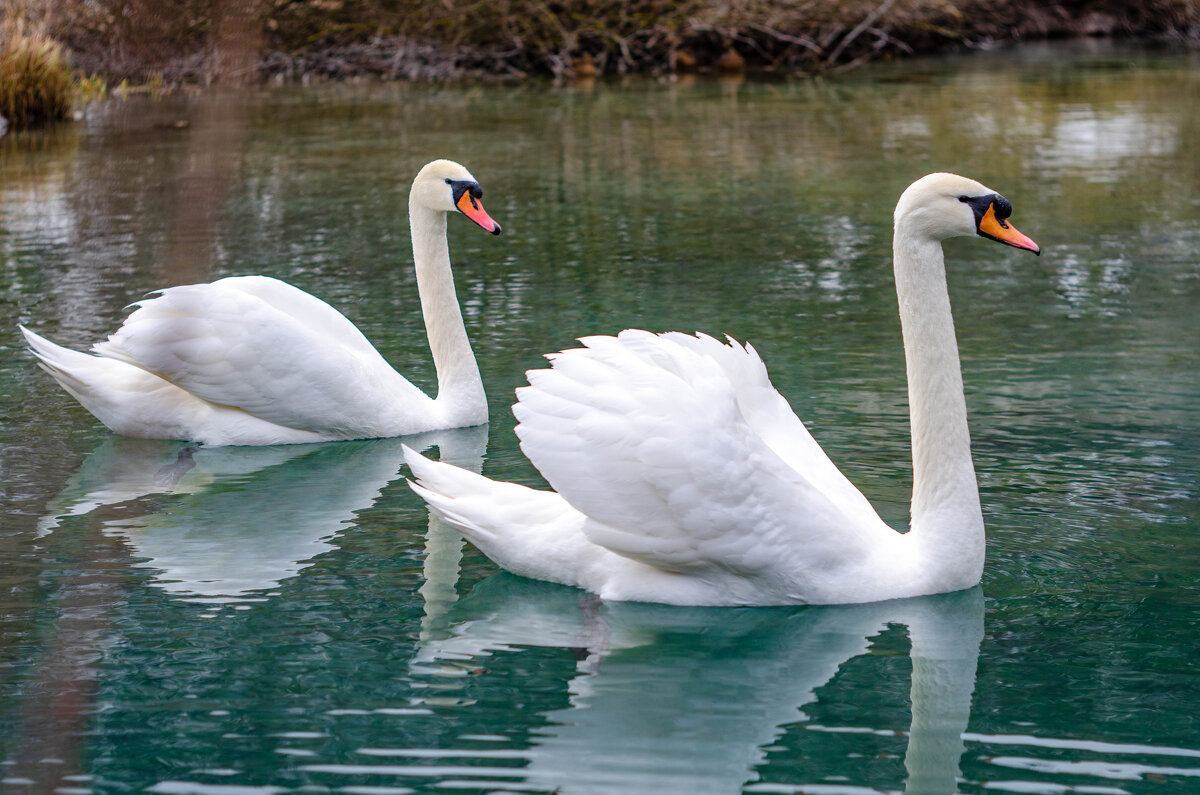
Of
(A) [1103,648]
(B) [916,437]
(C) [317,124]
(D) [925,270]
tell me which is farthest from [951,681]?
(C) [317,124]

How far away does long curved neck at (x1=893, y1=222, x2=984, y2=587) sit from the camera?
195 inches

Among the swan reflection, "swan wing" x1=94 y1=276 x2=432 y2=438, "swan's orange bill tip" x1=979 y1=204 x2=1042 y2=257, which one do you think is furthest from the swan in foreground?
"swan wing" x1=94 y1=276 x2=432 y2=438

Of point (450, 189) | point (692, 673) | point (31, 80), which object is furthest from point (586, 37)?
point (692, 673)

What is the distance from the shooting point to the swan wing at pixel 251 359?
696 centimetres

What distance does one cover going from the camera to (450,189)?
761 cm

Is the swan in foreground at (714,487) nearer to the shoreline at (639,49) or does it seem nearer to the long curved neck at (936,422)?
the long curved neck at (936,422)

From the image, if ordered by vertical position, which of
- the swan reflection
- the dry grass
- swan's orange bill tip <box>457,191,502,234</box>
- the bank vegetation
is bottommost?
the swan reflection

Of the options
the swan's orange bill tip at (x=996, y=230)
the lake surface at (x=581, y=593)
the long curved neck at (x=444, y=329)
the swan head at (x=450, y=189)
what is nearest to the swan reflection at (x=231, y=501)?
the lake surface at (x=581, y=593)

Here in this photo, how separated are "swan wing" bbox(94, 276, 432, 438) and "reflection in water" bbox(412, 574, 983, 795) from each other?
1995 mm

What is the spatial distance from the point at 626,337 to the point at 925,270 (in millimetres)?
993

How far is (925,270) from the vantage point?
5.01 m

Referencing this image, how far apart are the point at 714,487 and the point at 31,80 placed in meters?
17.9

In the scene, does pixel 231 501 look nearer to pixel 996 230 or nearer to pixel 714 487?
pixel 714 487

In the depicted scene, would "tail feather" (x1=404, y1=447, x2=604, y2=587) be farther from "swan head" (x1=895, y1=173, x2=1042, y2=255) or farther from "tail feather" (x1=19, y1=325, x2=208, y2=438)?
"tail feather" (x1=19, y1=325, x2=208, y2=438)
